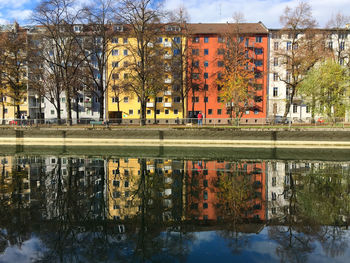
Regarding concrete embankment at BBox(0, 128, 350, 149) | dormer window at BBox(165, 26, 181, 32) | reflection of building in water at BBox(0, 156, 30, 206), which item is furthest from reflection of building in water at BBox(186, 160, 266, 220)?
dormer window at BBox(165, 26, 181, 32)

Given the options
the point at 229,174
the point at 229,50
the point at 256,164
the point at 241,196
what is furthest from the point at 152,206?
the point at 229,50

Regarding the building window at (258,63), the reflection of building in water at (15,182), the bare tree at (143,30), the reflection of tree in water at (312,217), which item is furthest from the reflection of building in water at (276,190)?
the building window at (258,63)

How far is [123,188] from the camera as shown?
15820 mm

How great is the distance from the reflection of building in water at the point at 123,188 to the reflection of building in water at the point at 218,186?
2625 mm

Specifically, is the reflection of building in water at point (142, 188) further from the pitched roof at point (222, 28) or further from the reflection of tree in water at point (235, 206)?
the pitched roof at point (222, 28)

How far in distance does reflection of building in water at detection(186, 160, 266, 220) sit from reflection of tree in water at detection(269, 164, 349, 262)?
4.31 ft

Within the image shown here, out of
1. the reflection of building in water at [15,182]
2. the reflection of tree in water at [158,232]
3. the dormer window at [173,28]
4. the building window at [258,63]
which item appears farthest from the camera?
the building window at [258,63]

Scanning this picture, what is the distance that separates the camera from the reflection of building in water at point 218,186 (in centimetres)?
1196

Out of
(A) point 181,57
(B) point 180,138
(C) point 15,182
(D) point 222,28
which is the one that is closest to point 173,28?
(A) point 181,57

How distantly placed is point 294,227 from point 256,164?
13963 mm

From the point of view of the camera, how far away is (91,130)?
39750 millimetres

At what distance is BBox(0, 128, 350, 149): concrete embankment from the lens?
3584 cm

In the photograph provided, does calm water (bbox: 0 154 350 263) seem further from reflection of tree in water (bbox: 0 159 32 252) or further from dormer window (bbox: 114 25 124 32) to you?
dormer window (bbox: 114 25 124 32)

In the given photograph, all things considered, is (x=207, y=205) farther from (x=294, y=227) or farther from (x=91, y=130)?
(x=91, y=130)
